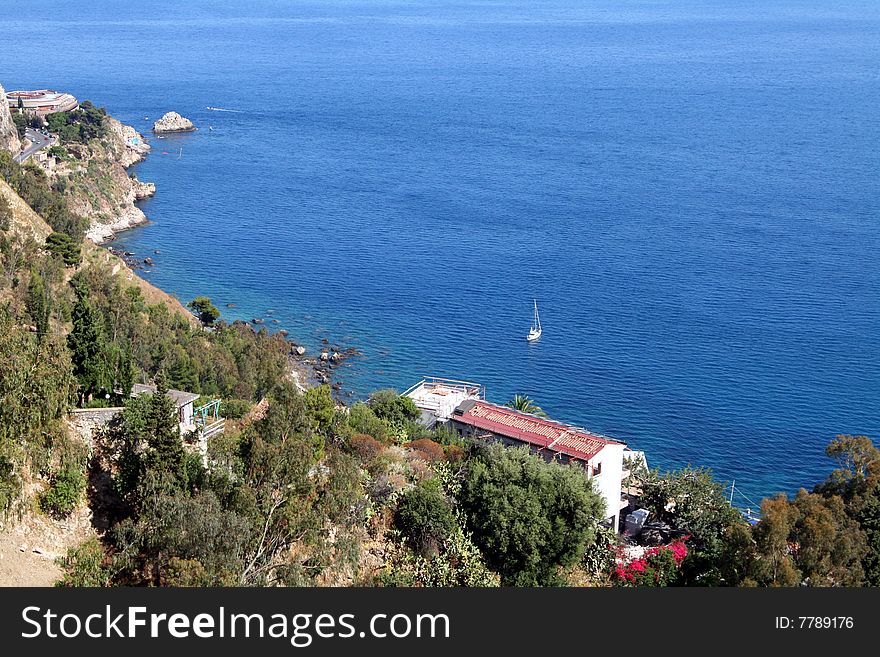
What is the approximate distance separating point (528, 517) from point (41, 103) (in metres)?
118

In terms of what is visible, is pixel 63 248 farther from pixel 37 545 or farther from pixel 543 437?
pixel 37 545

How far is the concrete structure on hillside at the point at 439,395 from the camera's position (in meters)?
57.2

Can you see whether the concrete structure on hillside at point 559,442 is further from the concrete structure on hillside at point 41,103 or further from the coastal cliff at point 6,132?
the concrete structure on hillside at point 41,103

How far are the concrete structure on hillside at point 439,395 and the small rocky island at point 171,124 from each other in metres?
103

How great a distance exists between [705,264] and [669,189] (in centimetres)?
2899

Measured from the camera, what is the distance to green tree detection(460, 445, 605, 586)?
35.2m

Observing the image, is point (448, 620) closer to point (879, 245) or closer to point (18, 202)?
point (18, 202)

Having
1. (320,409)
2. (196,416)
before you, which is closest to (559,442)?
(320,409)

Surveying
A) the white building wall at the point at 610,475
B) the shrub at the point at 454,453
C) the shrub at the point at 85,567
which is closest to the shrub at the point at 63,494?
the shrub at the point at 85,567

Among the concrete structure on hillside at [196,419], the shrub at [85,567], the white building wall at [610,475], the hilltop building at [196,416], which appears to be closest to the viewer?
the shrub at [85,567]

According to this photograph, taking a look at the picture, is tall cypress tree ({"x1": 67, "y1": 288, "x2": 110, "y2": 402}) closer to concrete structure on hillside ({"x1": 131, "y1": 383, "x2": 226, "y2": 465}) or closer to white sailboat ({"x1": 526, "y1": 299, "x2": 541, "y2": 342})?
concrete structure on hillside ({"x1": 131, "y1": 383, "x2": 226, "y2": 465})

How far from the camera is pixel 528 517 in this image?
35344 mm

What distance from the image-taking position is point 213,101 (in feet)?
614

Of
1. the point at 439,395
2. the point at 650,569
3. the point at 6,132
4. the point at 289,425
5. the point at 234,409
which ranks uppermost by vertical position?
the point at 6,132
